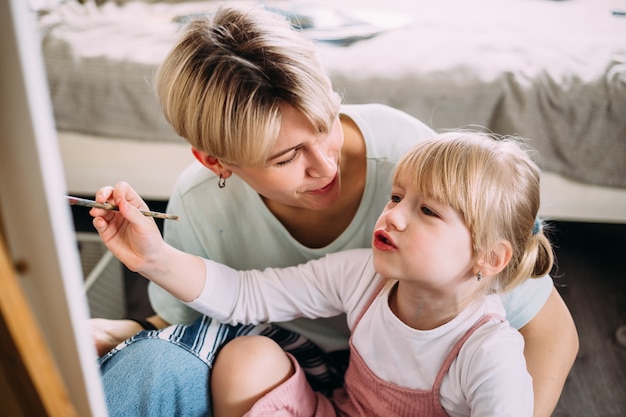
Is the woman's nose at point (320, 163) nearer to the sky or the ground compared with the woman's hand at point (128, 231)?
nearer to the sky

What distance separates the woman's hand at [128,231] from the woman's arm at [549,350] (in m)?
0.58

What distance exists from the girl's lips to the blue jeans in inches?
12.0

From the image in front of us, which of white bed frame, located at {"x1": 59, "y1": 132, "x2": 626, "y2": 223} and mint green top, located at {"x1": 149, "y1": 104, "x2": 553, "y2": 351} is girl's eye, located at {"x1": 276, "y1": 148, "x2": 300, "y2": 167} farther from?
white bed frame, located at {"x1": 59, "y1": 132, "x2": 626, "y2": 223}

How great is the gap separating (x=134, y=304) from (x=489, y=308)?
1.10m

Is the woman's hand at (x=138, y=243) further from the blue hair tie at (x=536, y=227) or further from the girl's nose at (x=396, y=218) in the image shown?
the blue hair tie at (x=536, y=227)

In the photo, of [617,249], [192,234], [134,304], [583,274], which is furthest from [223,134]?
[617,249]

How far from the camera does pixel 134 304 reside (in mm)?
1665

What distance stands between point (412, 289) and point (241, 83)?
39 centimetres

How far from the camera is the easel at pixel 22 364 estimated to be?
36cm

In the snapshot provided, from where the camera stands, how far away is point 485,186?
81 cm

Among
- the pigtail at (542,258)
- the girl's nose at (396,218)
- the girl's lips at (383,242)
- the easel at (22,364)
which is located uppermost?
the easel at (22,364)

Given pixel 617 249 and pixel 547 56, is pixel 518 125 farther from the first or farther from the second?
pixel 617 249

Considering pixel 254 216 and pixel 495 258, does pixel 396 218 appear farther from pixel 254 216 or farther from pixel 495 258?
pixel 254 216

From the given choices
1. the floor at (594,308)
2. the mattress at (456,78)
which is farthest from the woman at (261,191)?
the mattress at (456,78)
